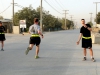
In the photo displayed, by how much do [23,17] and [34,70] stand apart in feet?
163

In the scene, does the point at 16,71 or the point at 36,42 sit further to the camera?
the point at 36,42

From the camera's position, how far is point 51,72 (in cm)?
769

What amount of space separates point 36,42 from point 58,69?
2.82 m

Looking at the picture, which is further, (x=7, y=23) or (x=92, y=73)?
(x=7, y=23)

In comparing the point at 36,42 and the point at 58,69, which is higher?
the point at 36,42

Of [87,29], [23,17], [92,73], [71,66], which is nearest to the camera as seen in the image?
[92,73]

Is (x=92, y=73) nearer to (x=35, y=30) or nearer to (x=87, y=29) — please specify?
(x=87, y=29)

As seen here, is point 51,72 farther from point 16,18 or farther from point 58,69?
point 16,18

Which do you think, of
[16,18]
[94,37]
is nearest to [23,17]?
[16,18]

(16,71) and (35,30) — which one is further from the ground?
(35,30)

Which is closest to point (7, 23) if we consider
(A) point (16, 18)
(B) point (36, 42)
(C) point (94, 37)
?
(A) point (16, 18)

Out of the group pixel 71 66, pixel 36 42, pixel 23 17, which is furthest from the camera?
pixel 23 17

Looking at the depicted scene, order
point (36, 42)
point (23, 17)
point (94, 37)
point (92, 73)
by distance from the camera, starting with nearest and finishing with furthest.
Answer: point (92, 73), point (36, 42), point (94, 37), point (23, 17)

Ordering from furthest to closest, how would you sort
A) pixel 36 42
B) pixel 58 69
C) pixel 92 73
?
pixel 36 42, pixel 58 69, pixel 92 73
